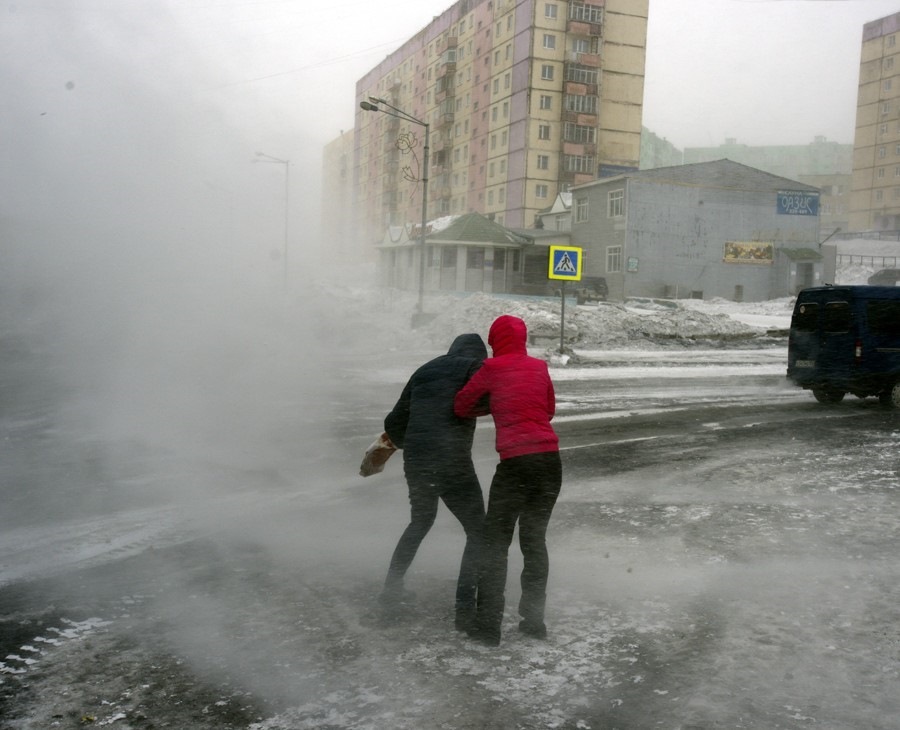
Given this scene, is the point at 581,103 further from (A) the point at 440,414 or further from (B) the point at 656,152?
(A) the point at 440,414

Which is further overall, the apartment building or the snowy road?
the apartment building

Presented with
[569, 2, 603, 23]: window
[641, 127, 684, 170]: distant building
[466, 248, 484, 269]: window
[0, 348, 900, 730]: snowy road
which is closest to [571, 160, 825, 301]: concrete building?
[466, 248, 484, 269]: window

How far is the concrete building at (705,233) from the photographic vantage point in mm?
45625

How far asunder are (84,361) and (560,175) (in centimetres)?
5371

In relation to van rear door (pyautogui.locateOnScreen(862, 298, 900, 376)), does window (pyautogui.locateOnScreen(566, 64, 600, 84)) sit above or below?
above

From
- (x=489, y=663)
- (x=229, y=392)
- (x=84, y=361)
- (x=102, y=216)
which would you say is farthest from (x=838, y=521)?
(x=102, y=216)

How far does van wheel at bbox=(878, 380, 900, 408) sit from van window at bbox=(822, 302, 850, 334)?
1.15 m

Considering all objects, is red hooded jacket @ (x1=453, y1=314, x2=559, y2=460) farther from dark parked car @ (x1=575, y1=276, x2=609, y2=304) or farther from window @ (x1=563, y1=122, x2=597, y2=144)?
window @ (x1=563, y1=122, x2=597, y2=144)

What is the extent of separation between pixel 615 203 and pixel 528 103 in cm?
2232

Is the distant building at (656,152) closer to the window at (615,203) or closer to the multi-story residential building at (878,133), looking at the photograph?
the multi-story residential building at (878,133)

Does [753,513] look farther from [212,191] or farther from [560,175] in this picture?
[560,175]

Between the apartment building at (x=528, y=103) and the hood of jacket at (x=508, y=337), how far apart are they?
56555mm

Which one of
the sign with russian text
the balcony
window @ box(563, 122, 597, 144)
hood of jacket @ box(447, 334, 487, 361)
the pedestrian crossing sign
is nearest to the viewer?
hood of jacket @ box(447, 334, 487, 361)

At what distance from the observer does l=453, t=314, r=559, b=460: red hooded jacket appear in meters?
4.25
